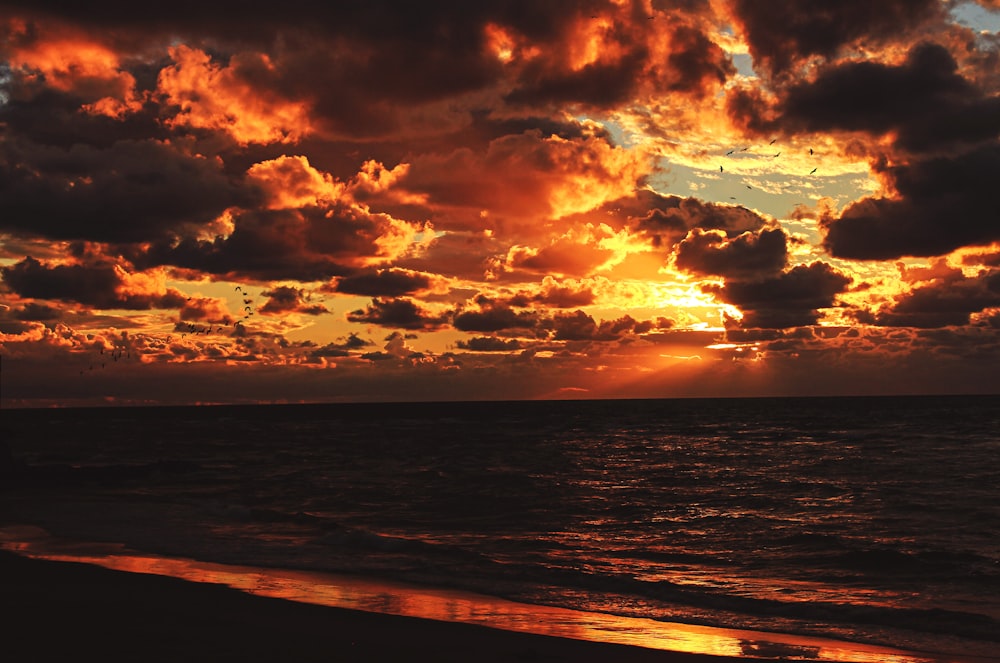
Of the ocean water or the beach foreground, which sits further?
the ocean water

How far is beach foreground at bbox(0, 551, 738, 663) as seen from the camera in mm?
12203

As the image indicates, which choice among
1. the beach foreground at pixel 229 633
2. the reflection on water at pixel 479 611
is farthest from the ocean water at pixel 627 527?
the beach foreground at pixel 229 633

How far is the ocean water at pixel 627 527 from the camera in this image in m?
17.9

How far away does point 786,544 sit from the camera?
25625 mm

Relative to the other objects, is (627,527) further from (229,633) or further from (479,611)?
(229,633)

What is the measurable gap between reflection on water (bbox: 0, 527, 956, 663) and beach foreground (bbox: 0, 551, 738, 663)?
760mm

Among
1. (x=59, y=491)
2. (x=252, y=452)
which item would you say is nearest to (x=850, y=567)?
(x=59, y=491)

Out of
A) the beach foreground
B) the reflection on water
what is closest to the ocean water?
the reflection on water

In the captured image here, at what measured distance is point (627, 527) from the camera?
1163 inches

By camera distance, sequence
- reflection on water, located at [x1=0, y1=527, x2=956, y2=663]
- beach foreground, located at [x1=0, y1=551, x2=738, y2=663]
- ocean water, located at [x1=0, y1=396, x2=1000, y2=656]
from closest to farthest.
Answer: beach foreground, located at [x1=0, y1=551, x2=738, y2=663], reflection on water, located at [x1=0, y1=527, x2=956, y2=663], ocean water, located at [x1=0, y1=396, x2=1000, y2=656]

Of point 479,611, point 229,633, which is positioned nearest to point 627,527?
point 479,611

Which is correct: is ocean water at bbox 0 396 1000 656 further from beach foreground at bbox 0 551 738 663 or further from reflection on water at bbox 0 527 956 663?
beach foreground at bbox 0 551 738 663

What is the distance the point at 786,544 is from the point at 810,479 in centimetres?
2144

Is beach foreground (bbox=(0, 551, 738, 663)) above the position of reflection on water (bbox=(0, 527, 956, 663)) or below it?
above
